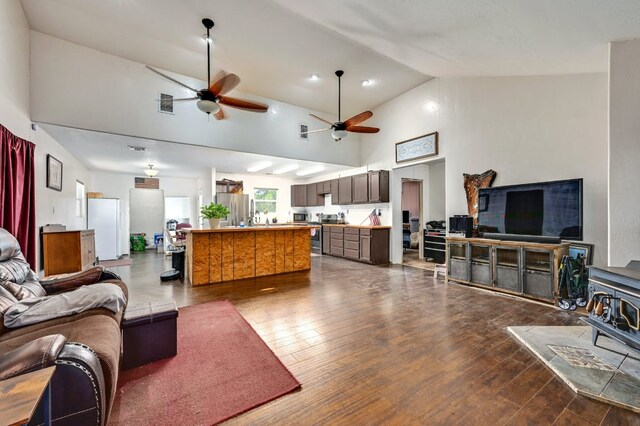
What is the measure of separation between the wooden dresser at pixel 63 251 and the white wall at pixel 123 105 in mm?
1701

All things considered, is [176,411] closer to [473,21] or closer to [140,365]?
[140,365]

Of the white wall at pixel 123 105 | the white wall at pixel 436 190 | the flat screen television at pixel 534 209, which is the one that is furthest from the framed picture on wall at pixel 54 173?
the white wall at pixel 436 190

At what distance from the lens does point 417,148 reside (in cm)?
561

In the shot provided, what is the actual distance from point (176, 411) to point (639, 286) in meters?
3.32

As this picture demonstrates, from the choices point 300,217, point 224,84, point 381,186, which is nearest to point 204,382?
point 224,84

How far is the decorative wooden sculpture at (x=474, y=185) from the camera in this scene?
4406mm

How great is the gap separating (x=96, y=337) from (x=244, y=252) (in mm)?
3256

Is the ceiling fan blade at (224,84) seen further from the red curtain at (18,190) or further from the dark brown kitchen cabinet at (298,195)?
the dark brown kitchen cabinet at (298,195)

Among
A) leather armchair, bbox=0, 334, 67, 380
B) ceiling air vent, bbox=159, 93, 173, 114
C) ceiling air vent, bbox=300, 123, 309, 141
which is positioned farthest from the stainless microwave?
leather armchair, bbox=0, 334, 67, 380

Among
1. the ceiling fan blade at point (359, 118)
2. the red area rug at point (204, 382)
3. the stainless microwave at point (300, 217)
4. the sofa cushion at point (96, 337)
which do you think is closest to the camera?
the sofa cushion at point (96, 337)

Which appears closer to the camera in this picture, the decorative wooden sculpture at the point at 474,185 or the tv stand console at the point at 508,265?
the tv stand console at the point at 508,265

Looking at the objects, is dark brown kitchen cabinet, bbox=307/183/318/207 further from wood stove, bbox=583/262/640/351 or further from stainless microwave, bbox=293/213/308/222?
wood stove, bbox=583/262/640/351

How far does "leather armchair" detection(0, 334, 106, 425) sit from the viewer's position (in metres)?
1.09

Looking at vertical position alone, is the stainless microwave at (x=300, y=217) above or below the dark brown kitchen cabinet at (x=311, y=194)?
below
